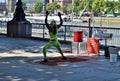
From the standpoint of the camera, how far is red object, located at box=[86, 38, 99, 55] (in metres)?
14.3

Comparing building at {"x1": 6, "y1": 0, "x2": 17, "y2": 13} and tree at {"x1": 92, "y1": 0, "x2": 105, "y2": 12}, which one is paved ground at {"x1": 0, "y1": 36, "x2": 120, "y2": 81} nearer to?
tree at {"x1": 92, "y1": 0, "x2": 105, "y2": 12}

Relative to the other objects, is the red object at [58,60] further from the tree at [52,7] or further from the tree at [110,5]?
the tree at [52,7]

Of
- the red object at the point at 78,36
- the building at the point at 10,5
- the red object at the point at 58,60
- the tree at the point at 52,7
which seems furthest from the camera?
the tree at the point at 52,7

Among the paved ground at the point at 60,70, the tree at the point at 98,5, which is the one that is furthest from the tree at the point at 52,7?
the paved ground at the point at 60,70

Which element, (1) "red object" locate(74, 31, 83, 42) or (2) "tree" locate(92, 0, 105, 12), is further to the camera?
(2) "tree" locate(92, 0, 105, 12)

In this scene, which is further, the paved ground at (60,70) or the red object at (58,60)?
the red object at (58,60)

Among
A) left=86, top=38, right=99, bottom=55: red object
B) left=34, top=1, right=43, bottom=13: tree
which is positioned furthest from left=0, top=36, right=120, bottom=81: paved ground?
left=34, top=1, right=43, bottom=13: tree

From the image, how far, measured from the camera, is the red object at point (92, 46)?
14312 mm

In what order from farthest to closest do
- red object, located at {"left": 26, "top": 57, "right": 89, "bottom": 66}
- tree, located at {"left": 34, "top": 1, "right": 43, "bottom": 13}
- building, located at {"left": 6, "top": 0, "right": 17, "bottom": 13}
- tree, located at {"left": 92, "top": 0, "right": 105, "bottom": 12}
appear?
1. tree, located at {"left": 34, "top": 1, "right": 43, "bottom": 13}
2. building, located at {"left": 6, "top": 0, "right": 17, "bottom": 13}
3. tree, located at {"left": 92, "top": 0, "right": 105, "bottom": 12}
4. red object, located at {"left": 26, "top": 57, "right": 89, "bottom": 66}

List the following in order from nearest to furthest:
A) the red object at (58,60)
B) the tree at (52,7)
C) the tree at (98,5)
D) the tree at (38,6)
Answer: the red object at (58,60) < the tree at (98,5) < the tree at (52,7) < the tree at (38,6)

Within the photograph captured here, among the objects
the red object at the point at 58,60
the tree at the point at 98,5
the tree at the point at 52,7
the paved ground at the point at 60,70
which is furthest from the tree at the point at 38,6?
the red object at the point at 58,60

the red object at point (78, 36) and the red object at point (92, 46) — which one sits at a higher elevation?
the red object at point (78, 36)

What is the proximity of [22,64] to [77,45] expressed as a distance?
140 inches

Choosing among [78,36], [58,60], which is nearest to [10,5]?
[78,36]
